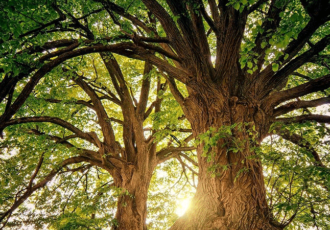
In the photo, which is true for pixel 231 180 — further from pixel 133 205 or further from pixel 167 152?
pixel 167 152

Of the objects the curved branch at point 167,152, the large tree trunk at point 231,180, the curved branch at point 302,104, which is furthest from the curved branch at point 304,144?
the curved branch at point 167,152

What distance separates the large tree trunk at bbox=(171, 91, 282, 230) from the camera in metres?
3.03

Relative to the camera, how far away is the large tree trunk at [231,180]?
3.03m

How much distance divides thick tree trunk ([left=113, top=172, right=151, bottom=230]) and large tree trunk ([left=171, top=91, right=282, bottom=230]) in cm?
257

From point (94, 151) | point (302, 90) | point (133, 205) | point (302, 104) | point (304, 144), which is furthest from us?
point (94, 151)

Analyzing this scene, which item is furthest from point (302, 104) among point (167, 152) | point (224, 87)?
point (167, 152)

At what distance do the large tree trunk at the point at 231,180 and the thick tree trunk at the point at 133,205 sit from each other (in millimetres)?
2572

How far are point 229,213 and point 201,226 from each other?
18.5 inches

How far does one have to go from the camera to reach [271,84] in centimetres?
426

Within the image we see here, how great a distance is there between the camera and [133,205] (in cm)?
590

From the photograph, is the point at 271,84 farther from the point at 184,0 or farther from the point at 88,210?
the point at 88,210

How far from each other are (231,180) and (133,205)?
11.7 ft

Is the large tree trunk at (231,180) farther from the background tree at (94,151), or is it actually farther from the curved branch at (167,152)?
the curved branch at (167,152)

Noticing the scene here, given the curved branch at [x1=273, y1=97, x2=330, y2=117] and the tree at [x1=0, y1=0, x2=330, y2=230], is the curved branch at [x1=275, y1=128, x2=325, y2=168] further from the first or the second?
the curved branch at [x1=273, y1=97, x2=330, y2=117]
